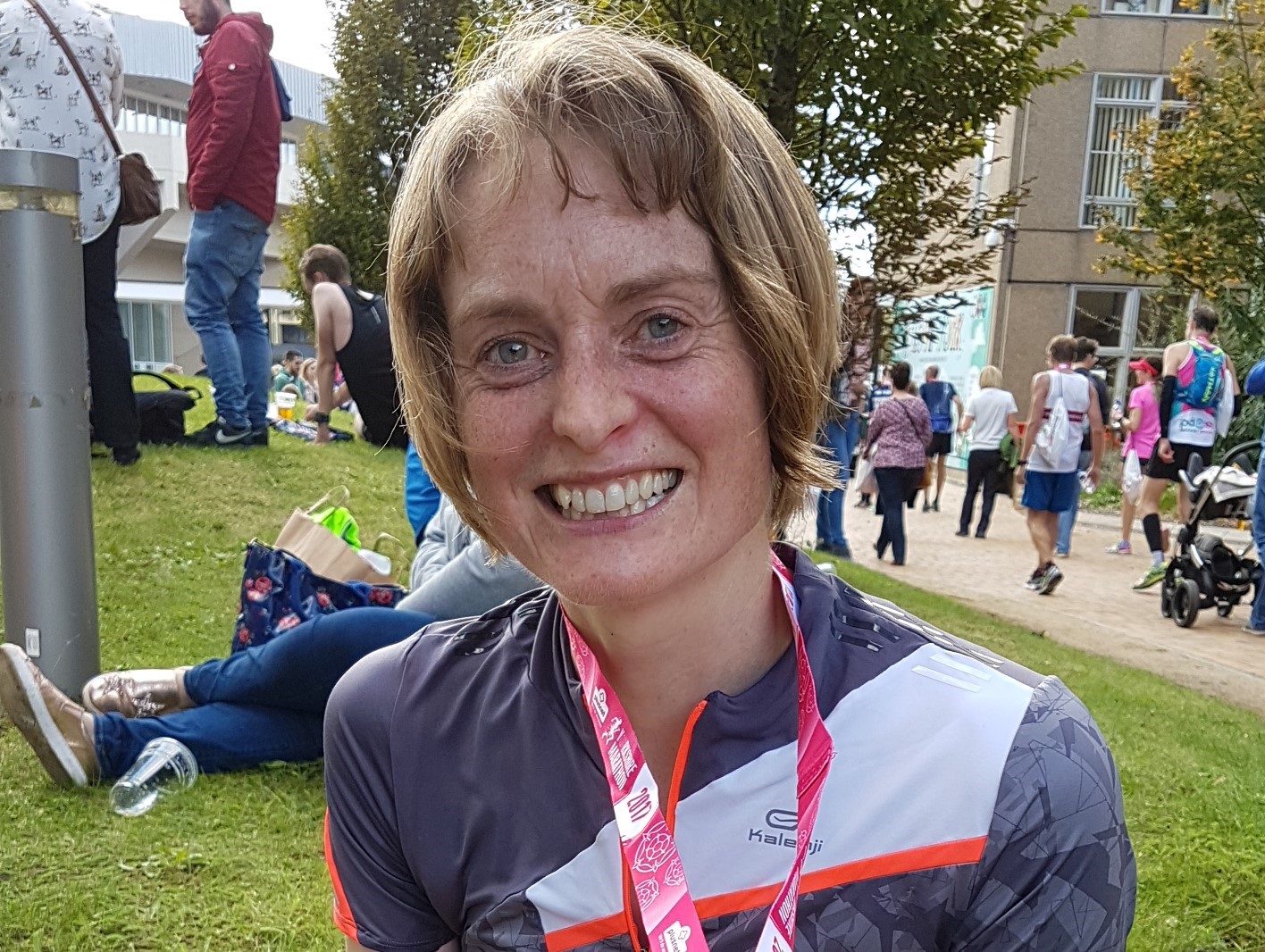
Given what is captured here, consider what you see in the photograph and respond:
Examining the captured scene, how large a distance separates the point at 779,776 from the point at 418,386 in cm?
75

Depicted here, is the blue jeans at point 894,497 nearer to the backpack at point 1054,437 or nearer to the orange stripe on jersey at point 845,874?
the backpack at point 1054,437

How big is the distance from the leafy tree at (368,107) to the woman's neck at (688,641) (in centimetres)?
1341

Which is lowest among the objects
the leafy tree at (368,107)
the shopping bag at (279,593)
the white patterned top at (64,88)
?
the shopping bag at (279,593)

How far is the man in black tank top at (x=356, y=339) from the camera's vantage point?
5684 mm

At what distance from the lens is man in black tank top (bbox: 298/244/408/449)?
5684 mm

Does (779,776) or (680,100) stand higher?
(680,100)

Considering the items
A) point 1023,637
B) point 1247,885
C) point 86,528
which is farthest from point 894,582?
point 86,528

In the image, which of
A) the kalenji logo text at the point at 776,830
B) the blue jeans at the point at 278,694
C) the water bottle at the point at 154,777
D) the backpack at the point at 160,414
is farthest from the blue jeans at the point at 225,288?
the kalenji logo text at the point at 776,830

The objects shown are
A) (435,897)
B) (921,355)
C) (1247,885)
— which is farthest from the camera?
(921,355)

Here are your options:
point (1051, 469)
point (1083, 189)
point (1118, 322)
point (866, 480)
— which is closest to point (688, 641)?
point (1051, 469)

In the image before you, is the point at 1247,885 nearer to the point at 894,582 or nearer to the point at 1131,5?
the point at 894,582

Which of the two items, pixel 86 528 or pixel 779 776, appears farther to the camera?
pixel 86 528

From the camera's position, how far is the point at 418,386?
5.02 feet

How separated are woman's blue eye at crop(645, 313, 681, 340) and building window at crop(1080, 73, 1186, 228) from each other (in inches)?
856
